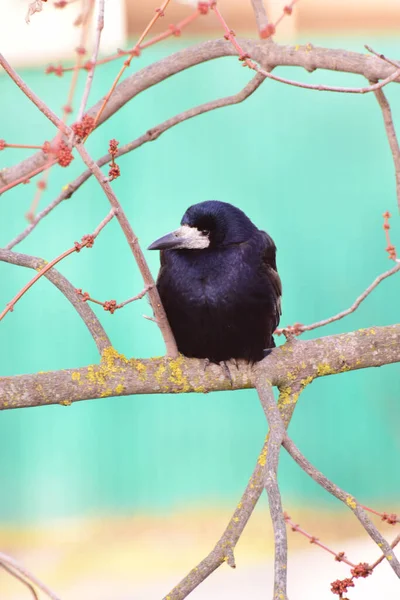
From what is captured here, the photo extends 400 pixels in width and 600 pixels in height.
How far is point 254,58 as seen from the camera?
2.00 meters

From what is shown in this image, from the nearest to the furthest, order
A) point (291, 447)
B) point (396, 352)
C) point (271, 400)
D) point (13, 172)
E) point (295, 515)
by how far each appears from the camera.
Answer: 1. point (291, 447)
2. point (271, 400)
3. point (396, 352)
4. point (13, 172)
5. point (295, 515)

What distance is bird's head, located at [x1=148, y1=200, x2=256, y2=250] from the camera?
6.72 feet

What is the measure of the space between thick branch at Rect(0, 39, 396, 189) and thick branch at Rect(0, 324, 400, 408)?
0.50 metres

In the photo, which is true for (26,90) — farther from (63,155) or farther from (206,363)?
(206,363)

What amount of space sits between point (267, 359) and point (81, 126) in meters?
0.97

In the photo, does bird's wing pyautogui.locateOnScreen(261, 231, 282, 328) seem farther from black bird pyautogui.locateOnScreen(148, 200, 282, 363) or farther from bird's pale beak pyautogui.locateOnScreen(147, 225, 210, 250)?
bird's pale beak pyautogui.locateOnScreen(147, 225, 210, 250)

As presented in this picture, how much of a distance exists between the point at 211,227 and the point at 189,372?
0.44 meters

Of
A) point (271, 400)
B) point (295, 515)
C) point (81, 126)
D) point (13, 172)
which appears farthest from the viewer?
point (295, 515)

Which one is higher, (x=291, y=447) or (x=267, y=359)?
(x=267, y=359)

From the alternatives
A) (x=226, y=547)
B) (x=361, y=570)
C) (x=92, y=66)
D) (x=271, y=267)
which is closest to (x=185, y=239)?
(x=271, y=267)

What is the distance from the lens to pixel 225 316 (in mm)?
2041

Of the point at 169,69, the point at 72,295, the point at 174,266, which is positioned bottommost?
the point at 72,295

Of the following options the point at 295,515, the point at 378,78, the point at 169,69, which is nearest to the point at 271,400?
the point at 378,78

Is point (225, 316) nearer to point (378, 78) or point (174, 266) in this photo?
point (174, 266)
